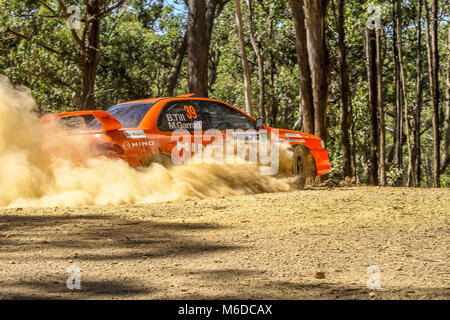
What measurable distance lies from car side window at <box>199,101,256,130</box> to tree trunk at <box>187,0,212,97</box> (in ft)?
17.5

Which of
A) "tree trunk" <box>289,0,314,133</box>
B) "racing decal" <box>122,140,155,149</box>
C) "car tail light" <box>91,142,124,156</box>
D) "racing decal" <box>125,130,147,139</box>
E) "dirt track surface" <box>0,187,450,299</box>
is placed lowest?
"dirt track surface" <box>0,187,450,299</box>

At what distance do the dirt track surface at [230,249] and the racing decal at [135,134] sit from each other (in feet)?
3.62

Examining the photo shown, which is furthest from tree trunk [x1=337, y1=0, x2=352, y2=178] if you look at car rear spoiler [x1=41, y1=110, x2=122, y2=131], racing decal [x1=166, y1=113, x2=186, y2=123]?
car rear spoiler [x1=41, y1=110, x2=122, y2=131]

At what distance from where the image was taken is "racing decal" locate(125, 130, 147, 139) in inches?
348

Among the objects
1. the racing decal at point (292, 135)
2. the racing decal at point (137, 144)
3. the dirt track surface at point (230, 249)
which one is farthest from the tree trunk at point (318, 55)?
the racing decal at point (137, 144)

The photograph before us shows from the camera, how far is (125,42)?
35.5 m

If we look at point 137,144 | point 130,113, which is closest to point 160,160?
point 137,144

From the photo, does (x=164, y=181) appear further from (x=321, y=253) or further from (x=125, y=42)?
(x=125, y=42)

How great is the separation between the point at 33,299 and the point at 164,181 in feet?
17.3

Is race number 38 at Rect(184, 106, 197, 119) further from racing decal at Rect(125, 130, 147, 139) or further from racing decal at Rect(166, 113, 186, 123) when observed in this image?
racing decal at Rect(125, 130, 147, 139)

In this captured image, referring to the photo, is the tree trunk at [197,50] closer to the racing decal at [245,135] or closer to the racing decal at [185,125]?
the racing decal at [245,135]

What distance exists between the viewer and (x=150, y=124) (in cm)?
921

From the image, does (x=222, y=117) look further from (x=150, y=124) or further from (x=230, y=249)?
(x=230, y=249)
